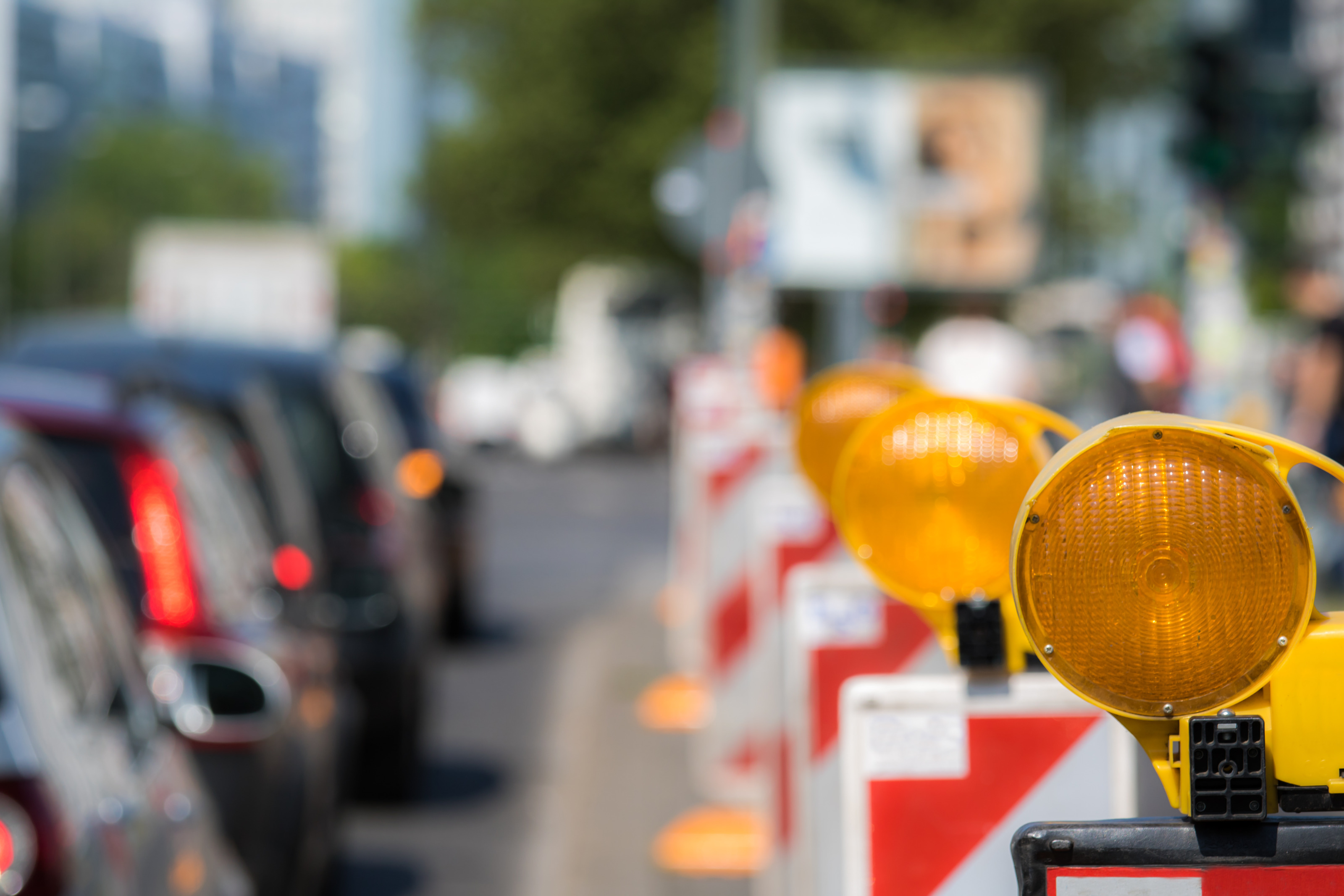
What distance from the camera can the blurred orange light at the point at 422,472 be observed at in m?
13.3

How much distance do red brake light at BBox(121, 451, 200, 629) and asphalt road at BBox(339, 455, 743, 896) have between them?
206 centimetres

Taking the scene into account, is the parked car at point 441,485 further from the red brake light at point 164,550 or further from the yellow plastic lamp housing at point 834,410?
the yellow plastic lamp housing at point 834,410

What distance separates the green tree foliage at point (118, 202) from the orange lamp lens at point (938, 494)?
83252mm

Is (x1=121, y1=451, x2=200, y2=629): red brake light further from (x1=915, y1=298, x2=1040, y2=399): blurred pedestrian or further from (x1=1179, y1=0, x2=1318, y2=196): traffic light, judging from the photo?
(x1=915, y1=298, x2=1040, y2=399): blurred pedestrian

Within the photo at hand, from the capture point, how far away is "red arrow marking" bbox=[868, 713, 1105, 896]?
9.90 feet

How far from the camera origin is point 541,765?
32.5 ft

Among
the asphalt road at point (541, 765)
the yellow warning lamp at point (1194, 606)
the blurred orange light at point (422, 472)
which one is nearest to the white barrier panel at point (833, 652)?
the yellow warning lamp at point (1194, 606)

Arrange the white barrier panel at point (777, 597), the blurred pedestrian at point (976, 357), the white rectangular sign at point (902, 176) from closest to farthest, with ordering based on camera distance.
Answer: the white barrier panel at point (777, 597), the blurred pedestrian at point (976, 357), the white rectangular sign at point (902, 176)

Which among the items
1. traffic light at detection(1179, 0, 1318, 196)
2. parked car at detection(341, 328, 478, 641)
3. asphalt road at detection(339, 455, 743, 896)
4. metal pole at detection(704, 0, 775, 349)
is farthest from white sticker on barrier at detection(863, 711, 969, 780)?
metal pole at detection(704, 0, 775, 349)

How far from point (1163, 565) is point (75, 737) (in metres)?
1.80

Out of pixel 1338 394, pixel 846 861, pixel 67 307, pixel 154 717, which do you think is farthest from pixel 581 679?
pixel 67 307

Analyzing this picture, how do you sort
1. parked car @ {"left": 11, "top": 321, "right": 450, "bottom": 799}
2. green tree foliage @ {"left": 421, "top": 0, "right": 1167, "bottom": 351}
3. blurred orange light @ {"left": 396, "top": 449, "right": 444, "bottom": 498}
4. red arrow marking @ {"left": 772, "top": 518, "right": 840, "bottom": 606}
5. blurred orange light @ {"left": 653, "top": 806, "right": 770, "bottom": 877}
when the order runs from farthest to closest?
green tree foliage @ {"left": 421, "top": 0, "right": 1167, "bottom": 351}
blurred orange light @ {"left": 396, "top": 449, "right": 444, "bottom": 498}
parked car @ {"left": 11, "top": 321, "right": 450, "bottom": 799}
blurred orange light @ {"left": 653, "top": 806, "right": 770, "bottom": 877}
red arrow marking @ {"left": 772, "top": 518, "right": 840, "bottom": 606}

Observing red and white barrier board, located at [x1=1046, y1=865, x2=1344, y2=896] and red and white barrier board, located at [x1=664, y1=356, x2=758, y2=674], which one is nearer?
red and white barrier board, located at [x1=1046, y1=865, x2=1344, y2=896]

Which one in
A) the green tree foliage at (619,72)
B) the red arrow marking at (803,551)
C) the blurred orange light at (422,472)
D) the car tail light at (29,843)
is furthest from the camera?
the green tree foliage at (619,72)
